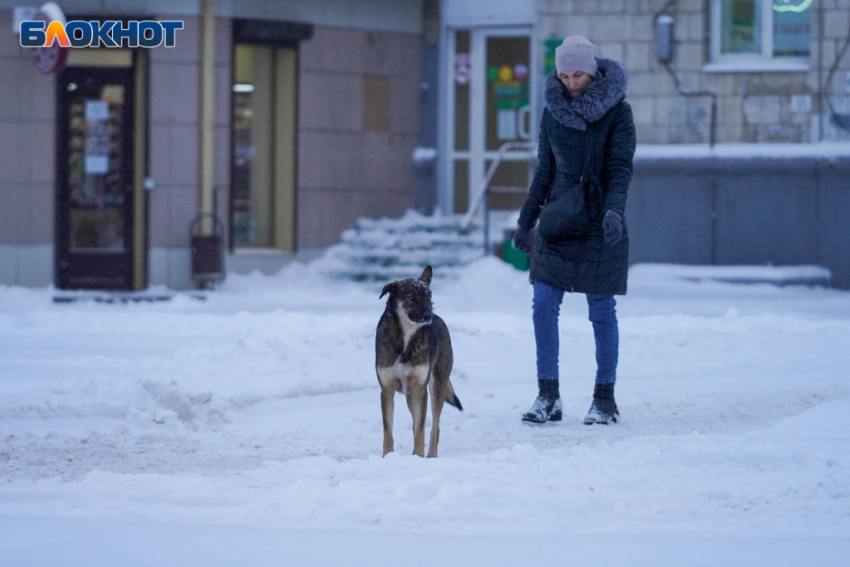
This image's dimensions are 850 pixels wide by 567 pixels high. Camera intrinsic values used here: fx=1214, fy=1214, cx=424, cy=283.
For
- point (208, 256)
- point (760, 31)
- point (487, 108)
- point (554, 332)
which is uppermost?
point (760, 31)

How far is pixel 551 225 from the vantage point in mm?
6688

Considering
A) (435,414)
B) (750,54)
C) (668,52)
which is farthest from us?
(750,54)

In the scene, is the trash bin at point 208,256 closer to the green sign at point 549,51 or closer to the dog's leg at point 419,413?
the green sign at point 549,51

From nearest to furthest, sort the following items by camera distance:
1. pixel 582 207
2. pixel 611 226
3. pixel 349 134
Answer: pixel 611 226
pixel 582 207
pixel 349 134

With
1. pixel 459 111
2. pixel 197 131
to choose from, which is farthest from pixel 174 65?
pixel 459 111

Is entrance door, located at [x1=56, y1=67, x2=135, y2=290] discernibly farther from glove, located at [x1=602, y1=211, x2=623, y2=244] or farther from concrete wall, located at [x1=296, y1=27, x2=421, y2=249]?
glove, located at [x1=602, y1=211, x2=623, y2=244]

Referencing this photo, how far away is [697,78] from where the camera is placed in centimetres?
1566

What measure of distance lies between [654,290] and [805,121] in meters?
2.94

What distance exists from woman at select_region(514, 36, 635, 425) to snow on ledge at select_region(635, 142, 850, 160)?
8.93 metres

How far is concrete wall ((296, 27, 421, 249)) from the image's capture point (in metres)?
16.7

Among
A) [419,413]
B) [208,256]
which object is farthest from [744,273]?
[419,413]

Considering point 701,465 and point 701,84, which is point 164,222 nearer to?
point 701,84

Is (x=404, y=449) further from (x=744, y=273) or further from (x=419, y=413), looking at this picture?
(x=744, y=273)

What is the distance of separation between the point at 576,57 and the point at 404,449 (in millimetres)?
2268
